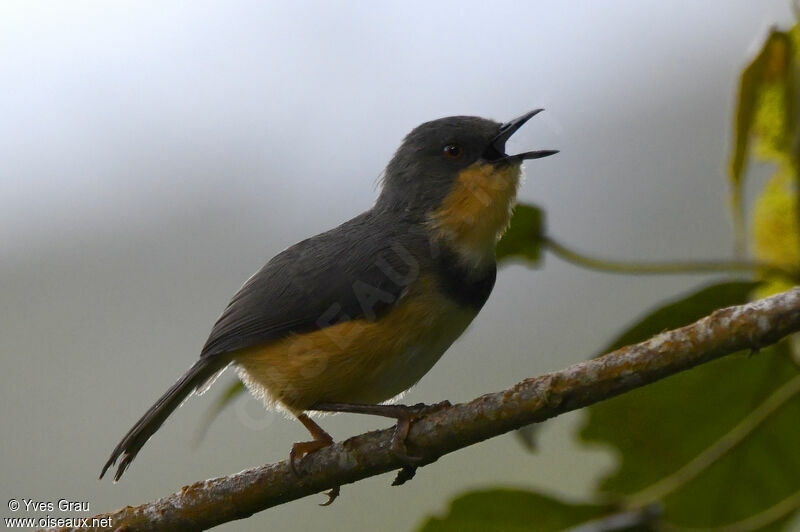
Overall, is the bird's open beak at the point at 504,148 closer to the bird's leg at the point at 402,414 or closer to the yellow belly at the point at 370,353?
the yellow belly at the point at 370,353

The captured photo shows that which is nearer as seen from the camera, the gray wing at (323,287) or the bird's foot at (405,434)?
the bird's foot at (405,434)

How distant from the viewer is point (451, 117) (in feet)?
12.7

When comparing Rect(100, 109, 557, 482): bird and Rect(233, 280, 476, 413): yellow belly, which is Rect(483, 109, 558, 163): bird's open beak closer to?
Rect(100, 109, 557, 482): bird

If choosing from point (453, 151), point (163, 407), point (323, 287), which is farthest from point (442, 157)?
point (163, 407)

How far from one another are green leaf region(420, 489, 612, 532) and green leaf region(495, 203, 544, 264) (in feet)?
2.43

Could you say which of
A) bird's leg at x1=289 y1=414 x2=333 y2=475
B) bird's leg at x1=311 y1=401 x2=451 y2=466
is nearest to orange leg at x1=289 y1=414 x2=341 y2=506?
bird's leg at x1=289 y1=414 x2=333 y2=475

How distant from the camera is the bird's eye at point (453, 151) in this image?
12.5 ft

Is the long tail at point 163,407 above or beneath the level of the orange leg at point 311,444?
above

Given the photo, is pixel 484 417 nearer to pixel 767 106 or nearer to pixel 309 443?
pixel 309 443

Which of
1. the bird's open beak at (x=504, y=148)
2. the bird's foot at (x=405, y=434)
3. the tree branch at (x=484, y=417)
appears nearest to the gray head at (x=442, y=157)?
the bird's open beak at (x=504, y=148)

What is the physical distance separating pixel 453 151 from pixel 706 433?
1.47 meters

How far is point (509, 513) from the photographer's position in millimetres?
2777

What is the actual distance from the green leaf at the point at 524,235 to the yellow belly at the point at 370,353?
14.0 inches

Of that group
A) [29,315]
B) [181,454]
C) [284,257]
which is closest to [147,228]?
[29,315]
